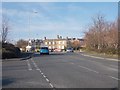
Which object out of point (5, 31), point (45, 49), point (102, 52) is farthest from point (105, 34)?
point (5, 31)

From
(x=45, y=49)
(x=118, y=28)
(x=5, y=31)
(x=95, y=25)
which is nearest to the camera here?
(x=118, y=28)

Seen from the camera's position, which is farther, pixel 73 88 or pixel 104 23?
pixel 104 23

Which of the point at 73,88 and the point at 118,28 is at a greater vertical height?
the point at 118,28

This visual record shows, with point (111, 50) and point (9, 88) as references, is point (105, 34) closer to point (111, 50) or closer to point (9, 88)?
point (111, 50)

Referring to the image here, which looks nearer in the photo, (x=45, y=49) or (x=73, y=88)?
(x=73, y=88)

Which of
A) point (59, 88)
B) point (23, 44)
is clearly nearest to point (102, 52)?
point (59, 88)

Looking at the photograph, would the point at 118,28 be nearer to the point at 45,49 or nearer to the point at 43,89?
the point at 45,49

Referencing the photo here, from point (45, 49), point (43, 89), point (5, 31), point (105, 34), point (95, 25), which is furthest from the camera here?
point (95, 25)

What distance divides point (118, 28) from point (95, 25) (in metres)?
24.0

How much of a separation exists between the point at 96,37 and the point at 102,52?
13.5 meters

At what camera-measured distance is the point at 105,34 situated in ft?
260

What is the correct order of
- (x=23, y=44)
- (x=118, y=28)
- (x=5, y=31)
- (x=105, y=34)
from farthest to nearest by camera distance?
1. (x=23, y=44)
2. (x=105, y=34)
3. (x=5, y=31)
4. (x=118, y=28)

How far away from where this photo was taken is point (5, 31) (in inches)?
2635

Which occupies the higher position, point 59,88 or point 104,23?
point 104,23
